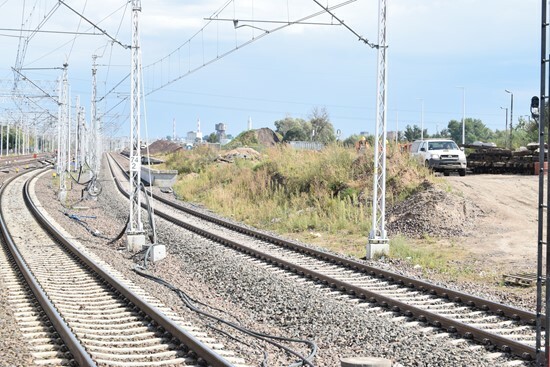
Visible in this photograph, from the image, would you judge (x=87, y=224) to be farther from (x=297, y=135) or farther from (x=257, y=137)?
(x=297, y=135)

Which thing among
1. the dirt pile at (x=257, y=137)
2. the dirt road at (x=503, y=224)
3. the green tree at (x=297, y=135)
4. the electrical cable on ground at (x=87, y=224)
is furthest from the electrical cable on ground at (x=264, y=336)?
the green tree at (x=297, y=135)

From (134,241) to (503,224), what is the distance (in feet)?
37.2

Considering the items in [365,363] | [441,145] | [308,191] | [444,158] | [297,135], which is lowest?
[365,363]

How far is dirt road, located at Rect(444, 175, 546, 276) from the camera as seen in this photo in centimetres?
1945

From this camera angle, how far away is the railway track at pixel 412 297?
36.5 feet

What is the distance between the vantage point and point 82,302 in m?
13.8

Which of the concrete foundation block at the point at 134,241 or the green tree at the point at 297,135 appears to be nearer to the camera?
the concrete foundation block at the point at 134,241

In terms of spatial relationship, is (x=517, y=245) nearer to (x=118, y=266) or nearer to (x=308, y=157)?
(x=118, y=266)

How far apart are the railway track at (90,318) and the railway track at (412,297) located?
136 inches

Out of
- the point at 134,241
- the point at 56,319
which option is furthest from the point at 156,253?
the point at 56,319

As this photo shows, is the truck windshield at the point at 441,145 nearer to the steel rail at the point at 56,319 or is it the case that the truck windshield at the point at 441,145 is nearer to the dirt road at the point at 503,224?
the dirt road at the point at 503,224

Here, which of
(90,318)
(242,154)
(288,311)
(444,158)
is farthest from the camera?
(242,154)

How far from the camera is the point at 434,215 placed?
24.8m

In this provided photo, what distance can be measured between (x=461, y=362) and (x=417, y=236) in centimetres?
1456
